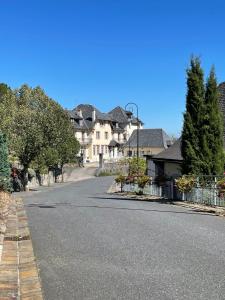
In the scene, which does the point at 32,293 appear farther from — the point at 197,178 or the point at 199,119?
the point at 199,119

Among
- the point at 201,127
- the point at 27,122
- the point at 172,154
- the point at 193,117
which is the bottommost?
the point at 172,154

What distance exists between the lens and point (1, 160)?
2177cm

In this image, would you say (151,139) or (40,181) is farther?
(151,139)

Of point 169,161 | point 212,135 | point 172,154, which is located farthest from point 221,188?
point 172,154

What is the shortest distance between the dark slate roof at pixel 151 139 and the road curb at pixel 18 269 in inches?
3277

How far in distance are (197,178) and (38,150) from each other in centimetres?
2188

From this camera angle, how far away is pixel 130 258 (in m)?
7.51

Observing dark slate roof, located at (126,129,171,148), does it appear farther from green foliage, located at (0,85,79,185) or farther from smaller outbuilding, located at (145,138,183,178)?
smaller outbuilding, located at (145,138,183,178)

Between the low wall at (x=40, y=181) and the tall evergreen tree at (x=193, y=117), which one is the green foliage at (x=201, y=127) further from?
the low wall at (x=40, y=181)

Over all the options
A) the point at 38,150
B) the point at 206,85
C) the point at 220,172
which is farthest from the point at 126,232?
the point at 38,150

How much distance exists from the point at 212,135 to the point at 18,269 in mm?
15076

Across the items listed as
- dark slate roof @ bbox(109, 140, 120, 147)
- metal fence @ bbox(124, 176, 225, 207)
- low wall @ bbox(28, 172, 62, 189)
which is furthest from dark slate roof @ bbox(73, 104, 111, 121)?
metal fence @ bbox(124, 176, 225, 207)

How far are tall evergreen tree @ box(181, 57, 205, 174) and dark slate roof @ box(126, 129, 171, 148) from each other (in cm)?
7119

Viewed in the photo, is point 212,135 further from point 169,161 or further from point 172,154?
point 172,154
